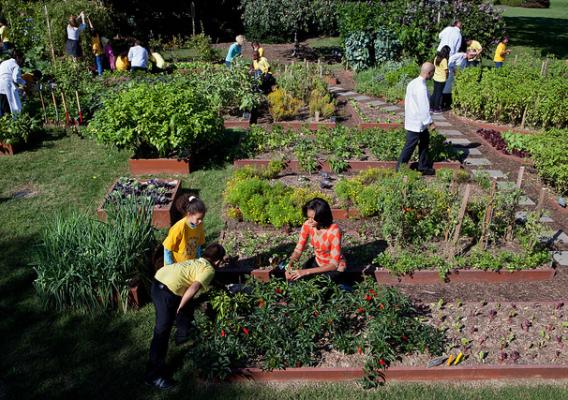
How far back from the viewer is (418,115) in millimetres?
8094

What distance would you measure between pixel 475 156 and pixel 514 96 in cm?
186

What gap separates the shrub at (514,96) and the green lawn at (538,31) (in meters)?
8.21

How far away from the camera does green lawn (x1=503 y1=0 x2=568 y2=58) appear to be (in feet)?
67.3

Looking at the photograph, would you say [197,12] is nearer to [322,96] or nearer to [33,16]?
[33,16]

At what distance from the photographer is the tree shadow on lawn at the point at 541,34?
68.7 ft

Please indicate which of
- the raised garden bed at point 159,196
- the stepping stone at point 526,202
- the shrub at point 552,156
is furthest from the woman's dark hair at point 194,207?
the shrub at point 552,156

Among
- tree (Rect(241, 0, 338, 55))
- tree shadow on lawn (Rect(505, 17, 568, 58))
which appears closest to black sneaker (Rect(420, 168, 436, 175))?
tree (Rect(241, 0, 338, 55))

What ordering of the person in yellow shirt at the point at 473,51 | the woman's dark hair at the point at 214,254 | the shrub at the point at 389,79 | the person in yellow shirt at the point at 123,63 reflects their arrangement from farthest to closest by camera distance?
the person in yellow shirt at the point at 123,63
the person in yellow shirt at the point at 473,51
the shrub at the point at 389,79
the woman's dark hair at the point at 214,254

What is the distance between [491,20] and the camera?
15148 mm

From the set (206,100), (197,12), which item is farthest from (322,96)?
(197,12)

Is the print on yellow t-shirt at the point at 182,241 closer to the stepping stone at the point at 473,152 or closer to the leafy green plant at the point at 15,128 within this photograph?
the leafy green plant at the point at 15,128

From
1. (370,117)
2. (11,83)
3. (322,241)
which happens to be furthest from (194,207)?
(11,83)

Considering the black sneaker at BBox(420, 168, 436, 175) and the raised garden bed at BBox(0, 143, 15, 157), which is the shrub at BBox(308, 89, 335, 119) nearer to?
the black sneaker at BBox(420, 168, 436, 175)

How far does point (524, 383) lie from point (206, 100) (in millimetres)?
6503
